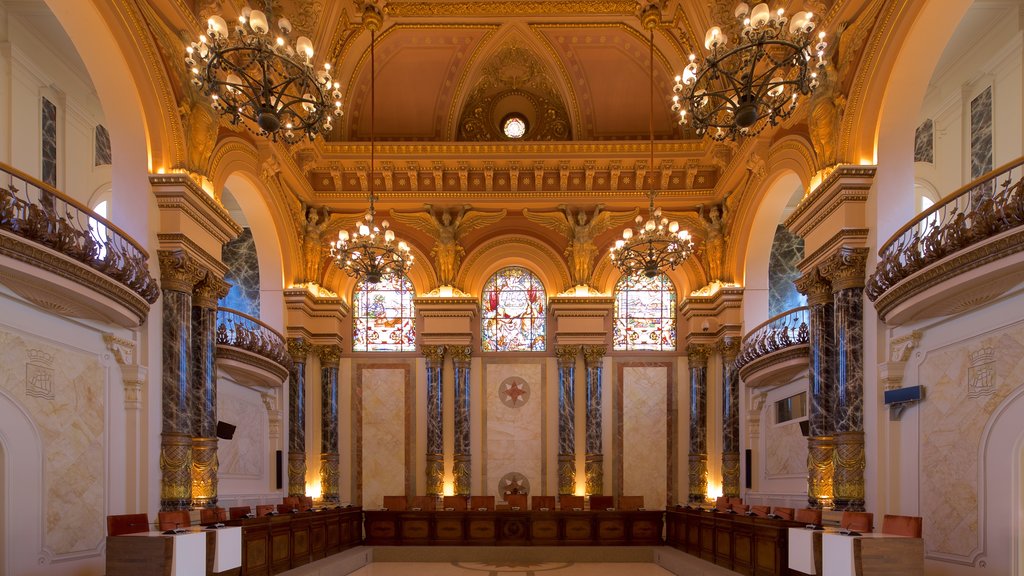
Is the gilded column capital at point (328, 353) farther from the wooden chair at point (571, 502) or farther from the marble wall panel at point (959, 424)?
the marble wall panel at point (959, 424)

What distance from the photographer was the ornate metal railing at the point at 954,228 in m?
7.48

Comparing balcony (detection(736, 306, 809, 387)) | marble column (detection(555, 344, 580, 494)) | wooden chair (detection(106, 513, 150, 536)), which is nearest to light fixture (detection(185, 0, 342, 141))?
wooden chair (detection(106, 513, 150, 536))

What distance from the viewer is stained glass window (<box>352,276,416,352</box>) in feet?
61.9

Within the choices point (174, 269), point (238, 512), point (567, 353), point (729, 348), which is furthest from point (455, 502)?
point (174, 269)

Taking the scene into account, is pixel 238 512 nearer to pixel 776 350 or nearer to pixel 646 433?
pixel 776 350

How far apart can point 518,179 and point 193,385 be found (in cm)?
925

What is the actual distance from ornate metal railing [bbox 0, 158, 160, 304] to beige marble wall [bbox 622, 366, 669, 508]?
11165mm

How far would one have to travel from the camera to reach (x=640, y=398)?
18.4 meters

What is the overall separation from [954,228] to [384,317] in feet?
43.6

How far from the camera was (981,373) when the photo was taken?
8.71 meters

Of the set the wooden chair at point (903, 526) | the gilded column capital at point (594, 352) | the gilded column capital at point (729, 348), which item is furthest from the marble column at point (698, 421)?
the wooden chair at point (903, 526)

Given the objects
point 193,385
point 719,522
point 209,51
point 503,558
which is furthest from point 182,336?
point 719,522

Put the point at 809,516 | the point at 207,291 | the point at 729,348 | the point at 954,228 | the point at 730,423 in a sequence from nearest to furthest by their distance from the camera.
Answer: the point at 954,228 < the point at 809,516 < the point at 207,291 < the point at 730,423 < the point at 729,348

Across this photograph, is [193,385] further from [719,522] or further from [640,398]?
[640,398]
